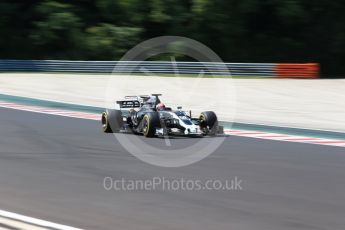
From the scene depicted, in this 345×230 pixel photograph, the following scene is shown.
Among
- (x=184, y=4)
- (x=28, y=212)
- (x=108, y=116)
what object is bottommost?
(x=28, y=212)

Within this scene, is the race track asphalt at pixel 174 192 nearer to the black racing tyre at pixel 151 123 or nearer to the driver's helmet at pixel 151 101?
the black racing tyre at pixel 151 123

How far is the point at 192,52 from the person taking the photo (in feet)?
124

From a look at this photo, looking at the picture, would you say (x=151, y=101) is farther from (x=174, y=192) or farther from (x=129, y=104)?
(x=174, y=192)

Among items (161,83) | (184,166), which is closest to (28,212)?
(184,166)

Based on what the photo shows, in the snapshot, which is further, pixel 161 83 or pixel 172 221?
pixel 161 83

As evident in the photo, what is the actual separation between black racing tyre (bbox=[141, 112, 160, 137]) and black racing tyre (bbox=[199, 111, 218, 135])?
0.88 meters

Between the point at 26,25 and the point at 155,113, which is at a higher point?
the point at 26,25

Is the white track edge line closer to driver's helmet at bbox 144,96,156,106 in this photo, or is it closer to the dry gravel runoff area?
driver's helmet at bbox 144,96,156,106

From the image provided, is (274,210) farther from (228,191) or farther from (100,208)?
(100,208)

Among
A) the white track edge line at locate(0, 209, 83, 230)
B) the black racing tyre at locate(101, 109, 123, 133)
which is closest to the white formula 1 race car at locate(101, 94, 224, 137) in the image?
the black racing tyre at locate(101, 109, 123, 133)

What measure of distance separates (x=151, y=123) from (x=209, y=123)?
3.57 ft

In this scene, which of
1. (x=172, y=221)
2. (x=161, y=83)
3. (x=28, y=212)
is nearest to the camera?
(x=172, y=221)

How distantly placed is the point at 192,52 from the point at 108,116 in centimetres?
2542

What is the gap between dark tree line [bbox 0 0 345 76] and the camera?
35.4 meters
